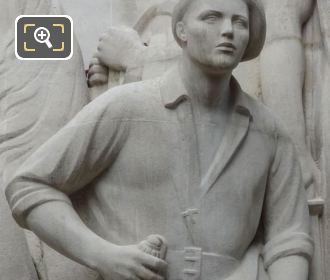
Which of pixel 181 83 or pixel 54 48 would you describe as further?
pixel 54 48

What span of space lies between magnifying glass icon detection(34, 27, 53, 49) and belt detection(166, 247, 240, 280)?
138 cm

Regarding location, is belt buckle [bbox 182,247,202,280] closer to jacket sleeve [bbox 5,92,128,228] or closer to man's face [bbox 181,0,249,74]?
jacket sleeve [bbox 5,92,128,228]

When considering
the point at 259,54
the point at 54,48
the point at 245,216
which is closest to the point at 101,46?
the point at 54,48

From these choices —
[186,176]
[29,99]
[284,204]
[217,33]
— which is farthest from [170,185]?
[29,99]

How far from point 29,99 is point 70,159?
90 cm

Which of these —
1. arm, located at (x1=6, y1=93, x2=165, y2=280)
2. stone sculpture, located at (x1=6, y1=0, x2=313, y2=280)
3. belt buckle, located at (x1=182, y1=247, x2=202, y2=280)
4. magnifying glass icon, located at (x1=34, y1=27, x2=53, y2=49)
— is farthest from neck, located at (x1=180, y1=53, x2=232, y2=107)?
magnifying glass icon, located at (x1=34, y1=27, x2=53, y2=49)

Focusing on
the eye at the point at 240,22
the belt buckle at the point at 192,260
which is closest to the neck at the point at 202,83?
the eye at the point at 240,22

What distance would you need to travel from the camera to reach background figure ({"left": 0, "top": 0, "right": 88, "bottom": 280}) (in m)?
7.31

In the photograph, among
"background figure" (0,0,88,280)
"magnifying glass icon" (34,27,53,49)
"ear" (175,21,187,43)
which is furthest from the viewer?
"magnifying glass icon" (34,27,53,49)

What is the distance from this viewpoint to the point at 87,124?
22.1 ft

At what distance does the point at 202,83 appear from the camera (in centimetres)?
682

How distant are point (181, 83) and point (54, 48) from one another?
1.02m

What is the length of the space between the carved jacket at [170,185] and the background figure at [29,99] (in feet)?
1.93

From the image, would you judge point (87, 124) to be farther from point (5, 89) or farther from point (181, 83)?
point (5, 89)
